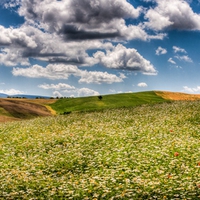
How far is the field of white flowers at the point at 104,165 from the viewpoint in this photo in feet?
38.8

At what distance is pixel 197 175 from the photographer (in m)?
12.7

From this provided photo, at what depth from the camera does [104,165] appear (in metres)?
15.3

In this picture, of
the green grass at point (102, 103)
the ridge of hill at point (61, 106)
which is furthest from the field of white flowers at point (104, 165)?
the green grass at point (102, 103)

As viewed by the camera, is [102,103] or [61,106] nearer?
[102,103]

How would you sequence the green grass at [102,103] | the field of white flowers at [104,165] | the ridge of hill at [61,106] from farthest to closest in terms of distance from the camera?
the green grass at [102,103], the ridge of hill at [61,106], the field of white flowers at [104,165]

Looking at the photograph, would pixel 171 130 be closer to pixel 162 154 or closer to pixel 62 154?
pixel 162 154

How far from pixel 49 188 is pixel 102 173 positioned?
2.68 meters

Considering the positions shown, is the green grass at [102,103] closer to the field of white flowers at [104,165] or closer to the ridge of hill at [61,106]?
the ridge of hill at [61,106]

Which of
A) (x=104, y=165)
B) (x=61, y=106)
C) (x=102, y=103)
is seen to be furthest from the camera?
(x=61, y=106)

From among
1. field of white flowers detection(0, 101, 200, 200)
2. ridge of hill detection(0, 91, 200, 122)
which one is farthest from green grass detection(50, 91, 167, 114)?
field of white flowers detection(0, 101, 200, 200)

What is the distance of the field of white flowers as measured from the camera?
1181 centimetres

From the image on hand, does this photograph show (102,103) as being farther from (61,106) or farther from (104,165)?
(104,165)

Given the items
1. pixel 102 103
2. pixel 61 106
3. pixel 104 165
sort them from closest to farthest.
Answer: pixel 104 165
pixel 102 103
pixel 61 106

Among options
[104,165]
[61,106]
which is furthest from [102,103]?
[104,165]
